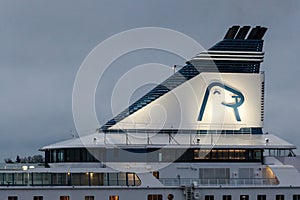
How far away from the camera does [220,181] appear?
153 ft

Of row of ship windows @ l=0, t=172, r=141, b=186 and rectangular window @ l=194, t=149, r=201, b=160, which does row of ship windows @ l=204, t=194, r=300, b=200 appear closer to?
rectangular window @ l=194, t=149, r=201, b=160

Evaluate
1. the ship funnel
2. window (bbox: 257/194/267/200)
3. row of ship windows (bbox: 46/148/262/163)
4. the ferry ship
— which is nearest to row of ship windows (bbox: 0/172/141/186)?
the ferry ship

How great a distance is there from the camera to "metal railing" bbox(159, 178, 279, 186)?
4597 cm

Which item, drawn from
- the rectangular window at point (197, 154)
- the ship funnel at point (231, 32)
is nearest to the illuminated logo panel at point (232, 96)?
the rectangular window at point (197, 154)

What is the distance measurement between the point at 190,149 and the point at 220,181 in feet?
8.64

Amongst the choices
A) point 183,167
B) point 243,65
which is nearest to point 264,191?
point 183,167

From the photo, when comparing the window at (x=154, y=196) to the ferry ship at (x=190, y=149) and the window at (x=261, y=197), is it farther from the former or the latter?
the window at (x=261, y=197)

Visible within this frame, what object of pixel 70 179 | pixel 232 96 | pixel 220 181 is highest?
pixel 232 96

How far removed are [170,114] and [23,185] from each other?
33.7 feet

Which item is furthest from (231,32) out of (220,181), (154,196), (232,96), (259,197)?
(154,196)

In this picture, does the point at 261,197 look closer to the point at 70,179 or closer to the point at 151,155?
the point at 151,155

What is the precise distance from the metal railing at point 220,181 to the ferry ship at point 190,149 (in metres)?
0.06

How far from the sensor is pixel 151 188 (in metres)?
44.6

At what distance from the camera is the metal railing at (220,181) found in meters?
46.0
